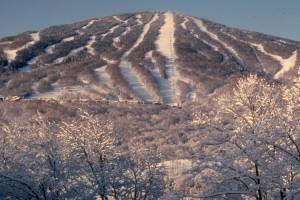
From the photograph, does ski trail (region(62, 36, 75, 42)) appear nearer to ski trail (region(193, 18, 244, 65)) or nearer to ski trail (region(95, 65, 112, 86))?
ski trail (region(95, 65, 112, 86))

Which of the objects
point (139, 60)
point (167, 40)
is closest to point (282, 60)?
point (167, 40)

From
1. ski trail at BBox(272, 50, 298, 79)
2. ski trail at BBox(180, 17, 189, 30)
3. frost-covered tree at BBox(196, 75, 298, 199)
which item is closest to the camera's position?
frost-covered tree at BBox(196, 75, 298, 199)

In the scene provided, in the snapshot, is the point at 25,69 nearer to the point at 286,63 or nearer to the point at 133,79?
the point at 133,79

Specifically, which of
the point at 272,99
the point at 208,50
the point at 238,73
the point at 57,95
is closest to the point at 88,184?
the point at 272,99

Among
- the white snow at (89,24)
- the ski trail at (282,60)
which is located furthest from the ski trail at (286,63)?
the white snow at (89,24)

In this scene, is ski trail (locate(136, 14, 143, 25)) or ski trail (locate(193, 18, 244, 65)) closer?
ski trail (locate(193, 18, 244, 65))

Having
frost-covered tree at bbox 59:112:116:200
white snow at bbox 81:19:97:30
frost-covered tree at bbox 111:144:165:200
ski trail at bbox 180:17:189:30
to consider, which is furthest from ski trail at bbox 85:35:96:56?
frost-covered tree at bbox 59:112:116:200
